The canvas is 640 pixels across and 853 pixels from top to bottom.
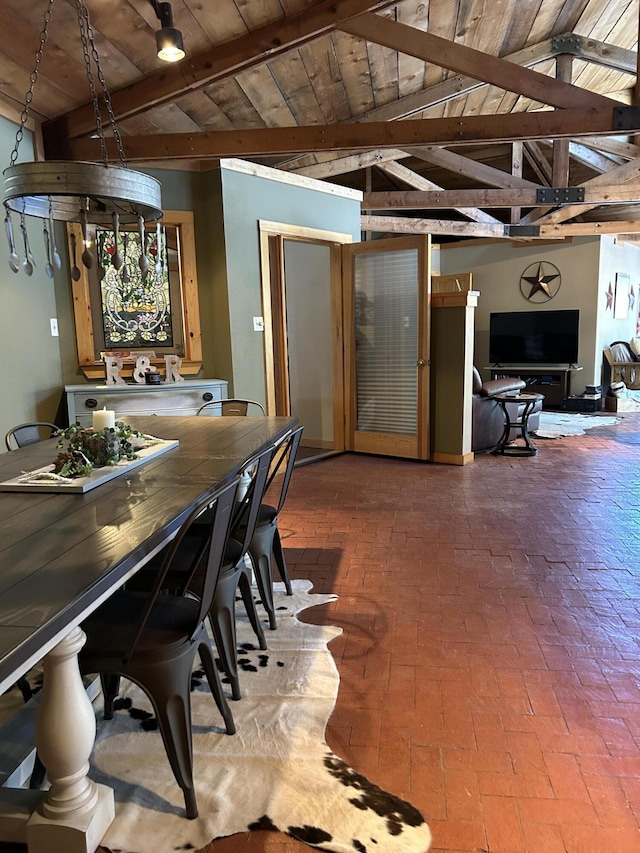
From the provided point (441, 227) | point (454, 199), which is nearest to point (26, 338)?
point (454, 199)

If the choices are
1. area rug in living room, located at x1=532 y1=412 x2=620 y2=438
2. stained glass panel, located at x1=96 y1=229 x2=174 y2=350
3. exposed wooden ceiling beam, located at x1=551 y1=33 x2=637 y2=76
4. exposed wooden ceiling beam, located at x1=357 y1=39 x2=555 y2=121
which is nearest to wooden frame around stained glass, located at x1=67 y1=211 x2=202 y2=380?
stained glass panel, located at x1=96 y1=229 x2=174 y2=350

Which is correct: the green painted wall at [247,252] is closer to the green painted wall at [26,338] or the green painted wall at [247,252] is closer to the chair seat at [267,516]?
the green painted wall at [26,338]

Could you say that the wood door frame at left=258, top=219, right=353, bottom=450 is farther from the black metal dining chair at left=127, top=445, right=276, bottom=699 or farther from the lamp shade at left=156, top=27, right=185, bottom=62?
the black metal dining chair at left=127, top=445, right=276, bottom=699

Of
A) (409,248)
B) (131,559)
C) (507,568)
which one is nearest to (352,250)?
(409,248)

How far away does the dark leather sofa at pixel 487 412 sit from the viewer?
5918 millimetres

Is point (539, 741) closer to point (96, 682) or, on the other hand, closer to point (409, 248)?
point (96, 682)

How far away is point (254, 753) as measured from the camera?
186cm

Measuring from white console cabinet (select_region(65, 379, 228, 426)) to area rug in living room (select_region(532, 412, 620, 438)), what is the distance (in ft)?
13.9

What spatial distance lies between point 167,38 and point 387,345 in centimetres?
336

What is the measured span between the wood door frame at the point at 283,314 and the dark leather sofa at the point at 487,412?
1.34 metres

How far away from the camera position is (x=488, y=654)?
240 cm

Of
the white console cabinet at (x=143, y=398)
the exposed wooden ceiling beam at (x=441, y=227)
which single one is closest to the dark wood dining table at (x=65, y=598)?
the white console cabinet at (x=143, y=398)

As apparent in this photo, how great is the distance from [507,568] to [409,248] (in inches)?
129

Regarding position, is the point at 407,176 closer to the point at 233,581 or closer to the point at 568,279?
the point at 568,279
